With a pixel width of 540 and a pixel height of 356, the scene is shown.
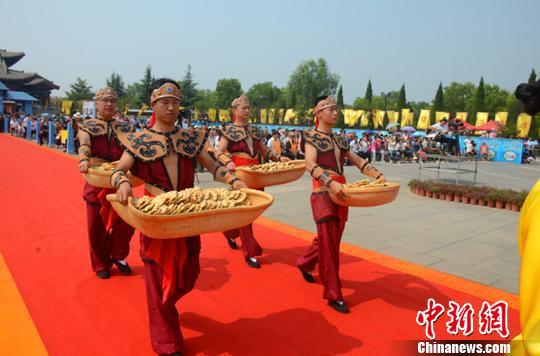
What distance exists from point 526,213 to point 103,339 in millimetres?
2737

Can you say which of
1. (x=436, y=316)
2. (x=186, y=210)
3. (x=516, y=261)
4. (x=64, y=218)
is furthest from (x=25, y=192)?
(x=516, y=261)

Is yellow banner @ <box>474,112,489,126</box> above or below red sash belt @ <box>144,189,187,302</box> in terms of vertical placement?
above

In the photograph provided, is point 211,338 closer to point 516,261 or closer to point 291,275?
point 291,275

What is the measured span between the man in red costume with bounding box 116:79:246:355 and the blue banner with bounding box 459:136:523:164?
20.6 meters

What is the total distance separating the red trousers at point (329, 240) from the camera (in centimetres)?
339

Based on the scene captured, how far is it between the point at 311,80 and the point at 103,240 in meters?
58.9

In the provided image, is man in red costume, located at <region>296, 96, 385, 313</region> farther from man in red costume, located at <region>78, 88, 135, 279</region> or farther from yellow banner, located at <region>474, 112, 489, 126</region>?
yellow banner, located at <region>474, 112, 489, 126</region>

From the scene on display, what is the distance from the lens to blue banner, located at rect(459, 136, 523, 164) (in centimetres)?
2095

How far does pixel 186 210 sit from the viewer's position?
90.0 inches

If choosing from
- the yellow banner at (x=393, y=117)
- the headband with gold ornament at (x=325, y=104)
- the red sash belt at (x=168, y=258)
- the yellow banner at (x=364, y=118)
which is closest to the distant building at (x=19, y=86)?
the yellow banner at (x=364, y=118)

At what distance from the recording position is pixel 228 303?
342 cm

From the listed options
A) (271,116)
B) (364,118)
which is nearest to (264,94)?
(271,116)

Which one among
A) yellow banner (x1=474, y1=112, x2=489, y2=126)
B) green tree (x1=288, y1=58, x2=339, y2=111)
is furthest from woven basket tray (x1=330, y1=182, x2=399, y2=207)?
green tree (x1=288, y1=58, x2=339, y2=111)

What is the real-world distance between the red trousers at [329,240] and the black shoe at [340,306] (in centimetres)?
4
